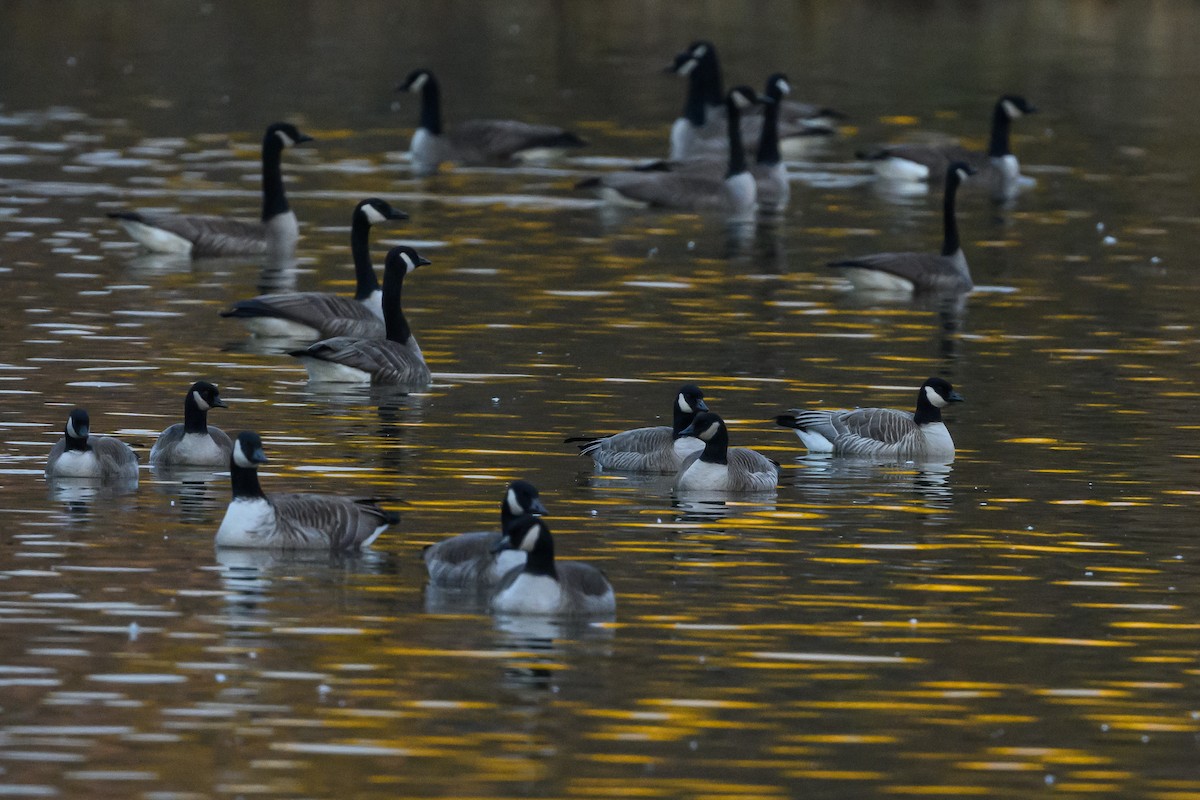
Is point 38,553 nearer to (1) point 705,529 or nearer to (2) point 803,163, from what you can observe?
(1) point 705,529

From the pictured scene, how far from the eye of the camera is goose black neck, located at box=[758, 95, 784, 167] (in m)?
35.9

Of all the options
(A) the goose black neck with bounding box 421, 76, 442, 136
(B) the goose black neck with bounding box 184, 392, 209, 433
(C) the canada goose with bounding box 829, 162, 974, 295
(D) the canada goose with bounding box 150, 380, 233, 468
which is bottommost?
(C) the canada goose with bounding box 829, 162, 974, 295

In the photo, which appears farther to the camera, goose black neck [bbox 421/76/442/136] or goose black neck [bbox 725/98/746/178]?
goose black neck [bbox 421/76/442/136]

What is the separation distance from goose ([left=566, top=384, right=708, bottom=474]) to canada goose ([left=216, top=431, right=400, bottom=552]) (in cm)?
296

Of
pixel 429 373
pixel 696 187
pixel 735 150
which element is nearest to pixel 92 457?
pixel 429 373

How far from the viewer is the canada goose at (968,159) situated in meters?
37.2

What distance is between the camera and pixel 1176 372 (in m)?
22.6

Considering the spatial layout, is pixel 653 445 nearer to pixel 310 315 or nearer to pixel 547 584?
pixel 547 584

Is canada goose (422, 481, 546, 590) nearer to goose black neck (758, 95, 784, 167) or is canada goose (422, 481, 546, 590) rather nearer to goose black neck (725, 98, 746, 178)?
goose black neck (725, 98, 746, 178)

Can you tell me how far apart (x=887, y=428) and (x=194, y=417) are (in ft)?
17.2

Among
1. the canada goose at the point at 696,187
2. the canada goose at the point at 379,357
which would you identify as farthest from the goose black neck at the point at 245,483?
the canada goose at the point at 696,187

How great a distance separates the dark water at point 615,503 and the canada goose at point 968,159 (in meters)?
0.71

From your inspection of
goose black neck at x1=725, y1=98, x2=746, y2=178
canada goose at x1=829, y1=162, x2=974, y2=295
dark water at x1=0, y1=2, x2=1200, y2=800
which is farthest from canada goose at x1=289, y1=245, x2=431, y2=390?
goose black neck at x1=725, y1=98, x2=746, y2=178

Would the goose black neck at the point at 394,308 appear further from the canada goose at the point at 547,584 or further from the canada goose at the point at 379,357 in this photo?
the canada goose at the point at 547,584
